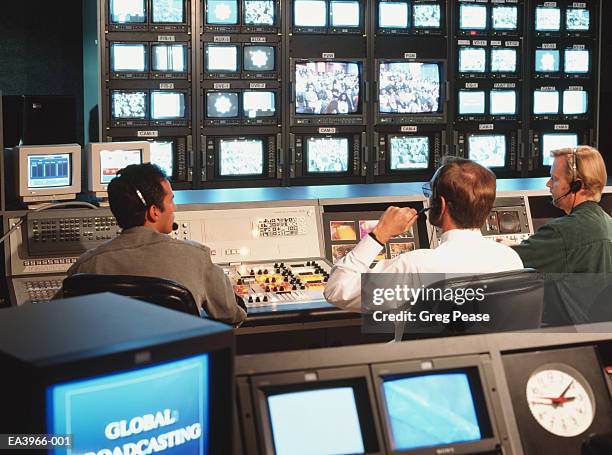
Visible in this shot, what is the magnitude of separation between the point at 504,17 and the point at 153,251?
4831mm

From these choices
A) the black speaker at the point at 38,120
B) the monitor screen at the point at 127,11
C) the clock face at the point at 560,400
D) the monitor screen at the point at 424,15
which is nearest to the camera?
the clock face at the point at 560,400

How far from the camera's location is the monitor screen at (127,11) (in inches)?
232

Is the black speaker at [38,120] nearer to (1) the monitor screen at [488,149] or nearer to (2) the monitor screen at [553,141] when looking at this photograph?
(1) the monitor screen at [488,149]

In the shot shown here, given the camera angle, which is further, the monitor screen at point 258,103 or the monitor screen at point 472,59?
the monitor screen at point 472,59

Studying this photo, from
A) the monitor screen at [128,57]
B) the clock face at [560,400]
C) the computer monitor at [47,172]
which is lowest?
the clock face at [560,400]

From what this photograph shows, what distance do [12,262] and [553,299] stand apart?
1971 mm

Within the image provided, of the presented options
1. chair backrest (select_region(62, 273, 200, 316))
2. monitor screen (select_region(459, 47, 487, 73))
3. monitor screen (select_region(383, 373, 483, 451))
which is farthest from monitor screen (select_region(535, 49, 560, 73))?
monitor screen (select_region(383, 373, 483, 451))

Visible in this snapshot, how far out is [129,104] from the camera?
19.7 feet

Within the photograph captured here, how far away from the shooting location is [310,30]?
626 centimetres

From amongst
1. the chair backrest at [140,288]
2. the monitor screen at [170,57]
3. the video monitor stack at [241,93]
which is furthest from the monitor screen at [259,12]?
the chair backrest at [140,288]

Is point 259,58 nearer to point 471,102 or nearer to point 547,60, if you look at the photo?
point 471,102

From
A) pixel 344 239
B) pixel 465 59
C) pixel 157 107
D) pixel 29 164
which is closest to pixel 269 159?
pixel 157 107

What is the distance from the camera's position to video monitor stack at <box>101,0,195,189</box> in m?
5.93

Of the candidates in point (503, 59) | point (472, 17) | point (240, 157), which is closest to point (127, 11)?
point (240, 157)
